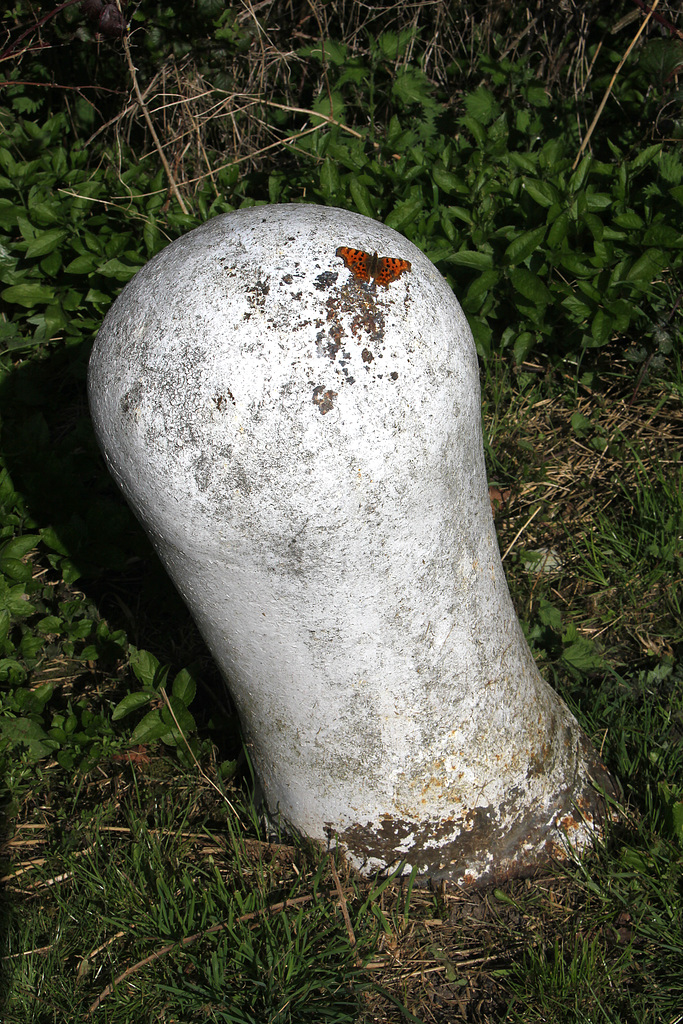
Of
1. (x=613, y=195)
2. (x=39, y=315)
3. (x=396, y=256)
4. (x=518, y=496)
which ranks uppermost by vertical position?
(x=396, y=256)

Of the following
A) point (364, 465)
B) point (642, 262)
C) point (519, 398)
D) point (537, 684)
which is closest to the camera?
point (364, 465)

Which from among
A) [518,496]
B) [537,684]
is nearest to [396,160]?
[518,496]

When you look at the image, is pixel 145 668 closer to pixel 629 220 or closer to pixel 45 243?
pixel 45 243

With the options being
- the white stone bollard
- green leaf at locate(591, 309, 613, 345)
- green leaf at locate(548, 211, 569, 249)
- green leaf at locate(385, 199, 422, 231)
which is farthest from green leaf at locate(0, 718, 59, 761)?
green leaf at locate(548, 211, 569, 249)

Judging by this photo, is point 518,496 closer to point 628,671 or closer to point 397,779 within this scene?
point 628,671

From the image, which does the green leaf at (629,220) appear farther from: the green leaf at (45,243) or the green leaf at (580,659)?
the green leaf at (45,243)

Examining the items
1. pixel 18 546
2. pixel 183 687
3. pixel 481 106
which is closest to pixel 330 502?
pixel 183 687
